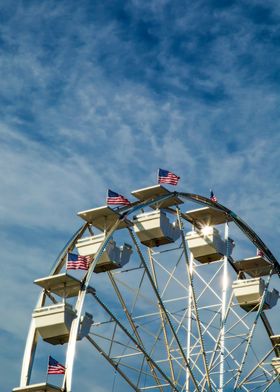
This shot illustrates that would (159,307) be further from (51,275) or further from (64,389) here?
(64,389)

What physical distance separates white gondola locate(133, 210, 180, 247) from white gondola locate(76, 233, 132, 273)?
2.85 feet

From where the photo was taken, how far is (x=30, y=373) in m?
35.2

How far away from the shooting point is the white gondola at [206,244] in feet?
143

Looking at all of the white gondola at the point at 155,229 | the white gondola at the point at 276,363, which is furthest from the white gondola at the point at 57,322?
the white gondola at the point at 276,363

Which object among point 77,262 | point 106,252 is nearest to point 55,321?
point 77,262

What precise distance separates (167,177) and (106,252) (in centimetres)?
400

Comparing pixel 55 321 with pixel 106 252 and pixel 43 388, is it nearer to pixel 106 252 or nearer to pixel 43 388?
pixel 43 388

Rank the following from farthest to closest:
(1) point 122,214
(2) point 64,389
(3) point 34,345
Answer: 1. (1) point 122,214
2. (3) point 34,345
3. (2) point 64,389

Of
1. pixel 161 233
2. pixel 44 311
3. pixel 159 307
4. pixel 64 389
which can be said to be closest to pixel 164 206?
pixel 161 233

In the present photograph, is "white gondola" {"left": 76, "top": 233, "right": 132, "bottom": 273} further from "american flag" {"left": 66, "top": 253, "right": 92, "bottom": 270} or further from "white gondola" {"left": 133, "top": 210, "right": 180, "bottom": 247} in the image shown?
"american flag" {"left": 66, "top": 253, "right": 92, "bottom": 270}

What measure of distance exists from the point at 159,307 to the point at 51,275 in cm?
559

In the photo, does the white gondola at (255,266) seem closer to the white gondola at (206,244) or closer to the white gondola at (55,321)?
the white gondola at (206,244)

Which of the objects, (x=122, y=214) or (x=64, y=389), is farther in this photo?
(x=122, y=214)

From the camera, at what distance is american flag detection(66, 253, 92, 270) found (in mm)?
36594
